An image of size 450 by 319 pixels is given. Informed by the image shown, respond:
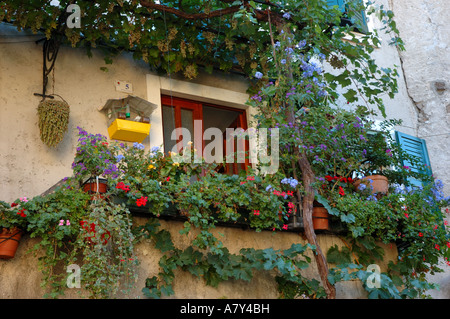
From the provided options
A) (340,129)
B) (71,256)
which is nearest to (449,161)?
(340,129)

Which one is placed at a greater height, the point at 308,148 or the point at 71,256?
the point at 308,148

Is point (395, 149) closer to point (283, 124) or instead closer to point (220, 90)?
point (283, 124)

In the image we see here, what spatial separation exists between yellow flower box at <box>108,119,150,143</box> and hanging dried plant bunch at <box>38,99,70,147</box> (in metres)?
0.53

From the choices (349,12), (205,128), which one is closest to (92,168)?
(205,128)

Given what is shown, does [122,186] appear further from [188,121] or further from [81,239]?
[188,121]

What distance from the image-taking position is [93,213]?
15.7 ft

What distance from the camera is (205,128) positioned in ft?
25.0

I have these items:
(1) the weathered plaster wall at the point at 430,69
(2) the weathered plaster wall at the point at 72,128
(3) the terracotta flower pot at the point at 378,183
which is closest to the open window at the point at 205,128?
(2) the weathered plaster wall at the point at 72,128

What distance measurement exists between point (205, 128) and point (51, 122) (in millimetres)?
2248

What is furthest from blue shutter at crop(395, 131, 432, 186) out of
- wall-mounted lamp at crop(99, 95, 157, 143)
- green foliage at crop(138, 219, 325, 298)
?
wall-mounted lamp at crop(99, 95, 157, 143)

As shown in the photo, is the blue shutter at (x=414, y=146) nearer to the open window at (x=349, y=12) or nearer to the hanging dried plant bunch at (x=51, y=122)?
the open window at (x=349, y=12)

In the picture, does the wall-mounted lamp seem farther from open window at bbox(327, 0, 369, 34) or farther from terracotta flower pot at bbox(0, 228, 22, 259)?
open window at bbox(327, 0, 369, 34)

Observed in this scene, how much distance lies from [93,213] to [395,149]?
13.0ft

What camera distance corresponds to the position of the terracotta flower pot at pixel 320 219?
6.04 metres
